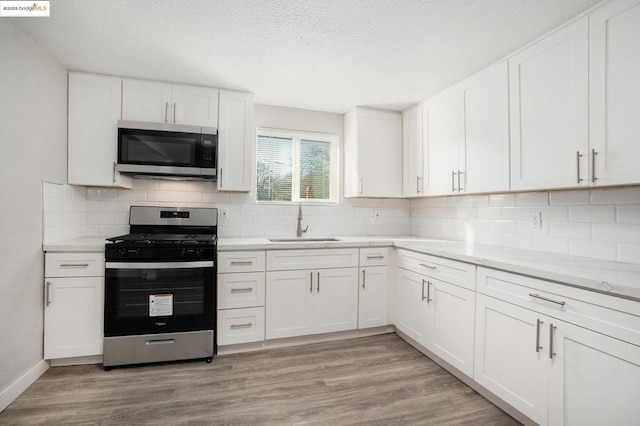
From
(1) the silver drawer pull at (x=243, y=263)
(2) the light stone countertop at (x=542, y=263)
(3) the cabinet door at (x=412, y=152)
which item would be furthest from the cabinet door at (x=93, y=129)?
(3) the cabinet door at (x=412, y=152)

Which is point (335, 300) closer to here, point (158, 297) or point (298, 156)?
point (158, 297)

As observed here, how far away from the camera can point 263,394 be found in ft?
6.51

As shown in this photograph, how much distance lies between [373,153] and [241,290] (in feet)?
6.54

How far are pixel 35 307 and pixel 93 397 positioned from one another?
2.57 ft

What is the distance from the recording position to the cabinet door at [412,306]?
99.3 inches

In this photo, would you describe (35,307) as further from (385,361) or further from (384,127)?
(384,127)

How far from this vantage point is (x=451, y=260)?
2.21 m

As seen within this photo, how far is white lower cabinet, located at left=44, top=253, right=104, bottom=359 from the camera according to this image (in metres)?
2.22

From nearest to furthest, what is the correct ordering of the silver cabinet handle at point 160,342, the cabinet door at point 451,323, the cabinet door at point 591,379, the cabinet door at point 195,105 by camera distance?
the cabinet door at point 591,379, the cabinet door at point 451,323, the silver cabinet handle at point 160,342, the cabinet door at point 195,105

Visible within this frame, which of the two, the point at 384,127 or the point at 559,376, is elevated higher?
the point at 384,127

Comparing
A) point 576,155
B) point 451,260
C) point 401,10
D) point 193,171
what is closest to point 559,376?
point 451,260

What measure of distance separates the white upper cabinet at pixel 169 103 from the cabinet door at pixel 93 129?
3.7 inches

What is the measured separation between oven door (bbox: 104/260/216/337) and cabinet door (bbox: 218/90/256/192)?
2.85 feet

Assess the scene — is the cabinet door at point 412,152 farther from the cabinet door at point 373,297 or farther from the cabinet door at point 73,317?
the cabinet door at point 73,317
